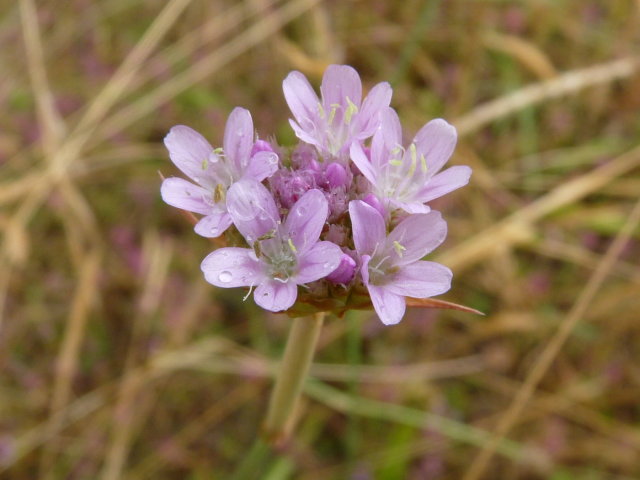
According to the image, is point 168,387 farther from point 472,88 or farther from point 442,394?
point 472,88

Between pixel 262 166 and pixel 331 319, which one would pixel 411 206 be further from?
pixel 331 319

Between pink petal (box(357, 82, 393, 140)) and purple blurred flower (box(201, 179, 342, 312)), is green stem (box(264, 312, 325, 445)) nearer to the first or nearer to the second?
purple blurred flower (box(201, 179, 342, 312))

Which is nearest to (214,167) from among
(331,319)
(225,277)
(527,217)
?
(225,277)

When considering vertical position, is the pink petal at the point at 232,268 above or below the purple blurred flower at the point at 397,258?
above

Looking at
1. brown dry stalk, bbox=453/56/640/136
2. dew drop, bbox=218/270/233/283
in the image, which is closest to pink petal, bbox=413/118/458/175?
dew drop, bbox=218/270/233/283

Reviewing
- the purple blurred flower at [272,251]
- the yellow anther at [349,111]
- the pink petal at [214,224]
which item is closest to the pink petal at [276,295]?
the purple blurred flower at [272,251]

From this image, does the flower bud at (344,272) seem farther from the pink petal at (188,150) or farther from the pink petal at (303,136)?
the pink petal at (188,150)
